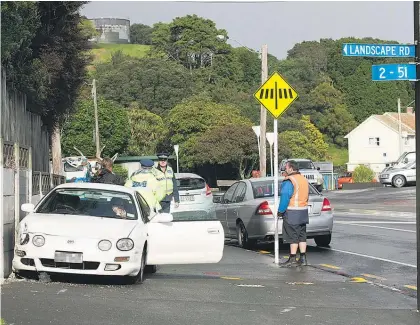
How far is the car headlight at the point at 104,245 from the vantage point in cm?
1084

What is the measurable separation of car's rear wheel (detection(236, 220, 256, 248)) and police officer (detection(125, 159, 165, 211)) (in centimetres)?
350

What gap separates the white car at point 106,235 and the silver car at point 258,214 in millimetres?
4543

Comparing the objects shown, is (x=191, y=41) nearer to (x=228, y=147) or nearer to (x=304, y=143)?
(x=304, y=143)

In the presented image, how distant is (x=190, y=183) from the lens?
22.8m

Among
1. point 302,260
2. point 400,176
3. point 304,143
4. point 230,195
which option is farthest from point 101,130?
point 302,260

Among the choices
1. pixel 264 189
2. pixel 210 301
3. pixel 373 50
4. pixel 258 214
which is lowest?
pixel 210 301

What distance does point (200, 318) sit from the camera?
28.8ft

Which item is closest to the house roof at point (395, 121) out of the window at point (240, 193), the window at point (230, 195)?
the window at point (230, 195)

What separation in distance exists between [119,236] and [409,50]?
4.36 meters

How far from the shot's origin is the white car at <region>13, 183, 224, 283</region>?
1080 centimetres

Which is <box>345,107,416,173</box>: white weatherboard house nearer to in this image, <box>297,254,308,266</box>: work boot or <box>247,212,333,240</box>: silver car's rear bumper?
<box>247,212,333,240</box>: silver car's rear bumper

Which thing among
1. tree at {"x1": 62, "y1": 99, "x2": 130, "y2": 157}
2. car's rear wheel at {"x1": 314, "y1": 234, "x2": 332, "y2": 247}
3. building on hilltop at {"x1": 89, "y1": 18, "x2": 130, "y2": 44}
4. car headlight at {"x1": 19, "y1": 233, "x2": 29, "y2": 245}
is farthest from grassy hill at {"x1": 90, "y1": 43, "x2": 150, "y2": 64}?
car headlight at {"x1": 19, "y1": 233, "x2": 29, "y2": 245}

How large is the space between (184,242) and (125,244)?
1368mm

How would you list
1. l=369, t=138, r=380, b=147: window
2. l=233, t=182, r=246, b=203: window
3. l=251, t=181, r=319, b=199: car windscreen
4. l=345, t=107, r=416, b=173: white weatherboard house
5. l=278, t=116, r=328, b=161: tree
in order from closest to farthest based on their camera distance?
l=251, t=181, r=319, b=199: car windscreen < l=233, t=182, r=246, b=203: window < l=278, t=116, r=328, b=161: tree < l=345, t=107, r=416, b=173: white weatherboard house < l=369, t=138, r=380, b=147: window
